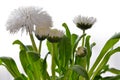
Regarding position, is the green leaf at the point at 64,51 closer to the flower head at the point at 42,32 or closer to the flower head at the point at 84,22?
the flower head at the point at 84,22

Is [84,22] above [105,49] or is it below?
above

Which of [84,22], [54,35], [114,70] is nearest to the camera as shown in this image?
[54,35]

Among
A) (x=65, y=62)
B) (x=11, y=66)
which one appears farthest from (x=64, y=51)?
(x=11, y=66)

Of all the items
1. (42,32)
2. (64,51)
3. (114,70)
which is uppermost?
(42,32)

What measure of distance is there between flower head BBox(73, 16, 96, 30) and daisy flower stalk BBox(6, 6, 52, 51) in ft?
0.39

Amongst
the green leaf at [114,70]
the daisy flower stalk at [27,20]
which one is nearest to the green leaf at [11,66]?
the daisy flower stalk at [27,20]

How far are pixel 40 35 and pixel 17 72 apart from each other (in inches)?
9.1

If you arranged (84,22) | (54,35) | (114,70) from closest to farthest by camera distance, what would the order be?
1. (54,35)
2. (84,22)
3. (114,70)

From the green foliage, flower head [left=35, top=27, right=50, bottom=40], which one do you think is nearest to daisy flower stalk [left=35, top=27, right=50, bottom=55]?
flower head [left=35, top=27, right=50, bottom=40]

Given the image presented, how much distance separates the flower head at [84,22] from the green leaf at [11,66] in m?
0.22

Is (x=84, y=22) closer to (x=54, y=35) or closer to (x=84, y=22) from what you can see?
(x=84, y=22)

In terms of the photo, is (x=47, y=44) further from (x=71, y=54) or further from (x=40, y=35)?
(x=40, y=35)

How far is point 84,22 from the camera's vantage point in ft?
3.51

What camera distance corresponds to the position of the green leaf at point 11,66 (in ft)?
3.56
